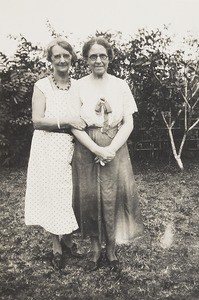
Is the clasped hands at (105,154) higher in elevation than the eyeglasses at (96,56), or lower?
lower

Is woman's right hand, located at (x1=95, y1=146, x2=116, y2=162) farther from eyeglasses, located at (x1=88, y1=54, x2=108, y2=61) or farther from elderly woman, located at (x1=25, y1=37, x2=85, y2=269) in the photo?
eyeglasses, located at (x1=88, y1=54, x2=108, y2=61)

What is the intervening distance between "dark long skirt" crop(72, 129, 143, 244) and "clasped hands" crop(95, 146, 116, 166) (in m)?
0.09

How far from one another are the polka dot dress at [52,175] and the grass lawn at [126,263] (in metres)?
0.44

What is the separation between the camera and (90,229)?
3.37 m

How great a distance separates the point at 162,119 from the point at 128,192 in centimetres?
408

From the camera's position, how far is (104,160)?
3084 mm

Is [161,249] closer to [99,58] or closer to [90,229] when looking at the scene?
[90,229]

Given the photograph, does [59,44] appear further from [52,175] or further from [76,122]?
[52,175]

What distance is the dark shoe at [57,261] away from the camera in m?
3.46

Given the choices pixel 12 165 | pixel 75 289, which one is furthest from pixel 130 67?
pixel 75 289

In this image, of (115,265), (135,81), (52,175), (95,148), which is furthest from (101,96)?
(135,81)

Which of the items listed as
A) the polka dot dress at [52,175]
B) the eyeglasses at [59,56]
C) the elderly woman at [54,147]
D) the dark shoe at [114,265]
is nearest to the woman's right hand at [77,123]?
the elderly woman at [54,147]

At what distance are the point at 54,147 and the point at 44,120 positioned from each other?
0.25 m

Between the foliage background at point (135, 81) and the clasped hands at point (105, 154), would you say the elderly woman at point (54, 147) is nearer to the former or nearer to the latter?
the clasped hands at point (105, 154)
